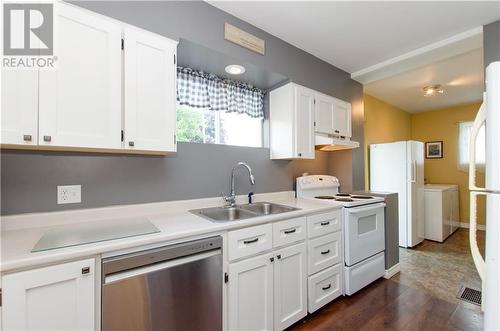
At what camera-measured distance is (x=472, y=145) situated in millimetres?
979

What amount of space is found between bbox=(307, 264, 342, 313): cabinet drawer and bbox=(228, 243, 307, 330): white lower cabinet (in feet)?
0.24

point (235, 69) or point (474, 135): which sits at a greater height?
point (235, 69)

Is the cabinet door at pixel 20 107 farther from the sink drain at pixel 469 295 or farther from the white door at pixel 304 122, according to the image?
the sink drain at pixel 469 295

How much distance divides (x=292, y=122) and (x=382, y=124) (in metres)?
3.12

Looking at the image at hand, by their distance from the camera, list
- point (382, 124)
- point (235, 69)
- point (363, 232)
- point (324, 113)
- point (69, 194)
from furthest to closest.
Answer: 1. point (382, 124)
2. point (324, 113)
3. point (363, 232)
4. point (235, 69)
5. point (69, 194)

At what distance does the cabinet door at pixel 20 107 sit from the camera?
105cm

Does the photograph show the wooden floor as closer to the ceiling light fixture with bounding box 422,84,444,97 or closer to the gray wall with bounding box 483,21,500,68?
the gray wall with bounding box 483,21,500,68

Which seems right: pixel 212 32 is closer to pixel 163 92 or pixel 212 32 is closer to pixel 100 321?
pixel 163 92

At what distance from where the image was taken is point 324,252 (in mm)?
1980

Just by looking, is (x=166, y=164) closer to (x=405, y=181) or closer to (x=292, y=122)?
(x=292, y=122)

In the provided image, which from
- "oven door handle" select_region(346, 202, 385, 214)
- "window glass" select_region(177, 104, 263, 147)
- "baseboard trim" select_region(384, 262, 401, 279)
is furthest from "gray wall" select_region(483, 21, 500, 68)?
"baseboard trim" select_region(384, 262, 401, 279)

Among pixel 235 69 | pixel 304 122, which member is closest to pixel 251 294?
pixel 304 122

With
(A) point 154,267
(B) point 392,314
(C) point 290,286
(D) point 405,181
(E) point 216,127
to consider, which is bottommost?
(B) point 392,314

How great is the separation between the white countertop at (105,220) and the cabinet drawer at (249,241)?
46mm
